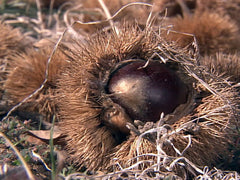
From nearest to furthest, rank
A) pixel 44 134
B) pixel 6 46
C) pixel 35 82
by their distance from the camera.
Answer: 1. pixel 44 134
2. pixel 35 82
3. pixel 6 46

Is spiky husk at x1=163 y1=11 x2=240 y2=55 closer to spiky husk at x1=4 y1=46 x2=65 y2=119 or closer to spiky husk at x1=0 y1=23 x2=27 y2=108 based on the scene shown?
spiky husk at x1=4 y1=46 x2=65 y2=119

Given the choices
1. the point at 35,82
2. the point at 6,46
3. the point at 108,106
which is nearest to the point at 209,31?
the point at 108,106

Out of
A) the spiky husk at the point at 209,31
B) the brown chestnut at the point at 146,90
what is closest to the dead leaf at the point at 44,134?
the brown chestnut at the point at 146,90

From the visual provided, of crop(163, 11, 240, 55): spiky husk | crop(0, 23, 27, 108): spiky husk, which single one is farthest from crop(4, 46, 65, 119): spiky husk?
crop(163, 11, 240, 55): spiky husk

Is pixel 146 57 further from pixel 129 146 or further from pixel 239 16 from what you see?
pixel 239 16

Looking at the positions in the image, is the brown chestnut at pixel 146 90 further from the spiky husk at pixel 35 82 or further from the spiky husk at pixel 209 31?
the spiky husk at pixel 209 31

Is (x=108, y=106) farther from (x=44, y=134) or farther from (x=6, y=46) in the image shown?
(x=6, y=46)

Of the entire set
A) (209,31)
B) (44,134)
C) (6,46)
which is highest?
(6,46)
